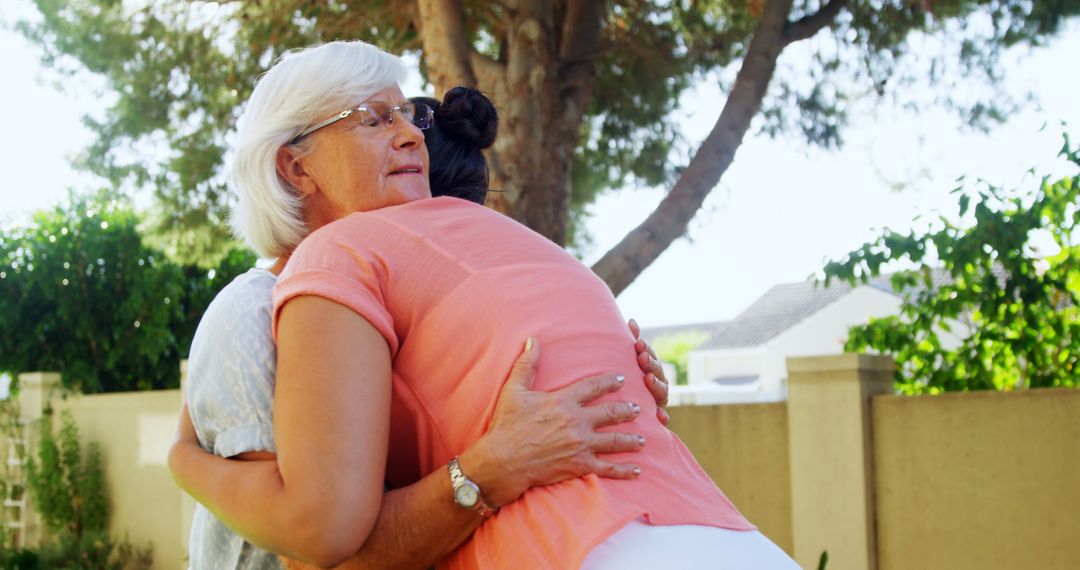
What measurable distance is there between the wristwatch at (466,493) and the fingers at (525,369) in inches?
5.0

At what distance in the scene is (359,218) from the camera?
1.67 m

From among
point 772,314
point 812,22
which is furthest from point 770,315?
point 812,22

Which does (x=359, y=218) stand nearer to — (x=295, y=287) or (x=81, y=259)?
(x=295, y=287)

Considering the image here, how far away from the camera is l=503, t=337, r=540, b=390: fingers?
5.12 ft

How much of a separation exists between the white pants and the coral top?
17 millimetres

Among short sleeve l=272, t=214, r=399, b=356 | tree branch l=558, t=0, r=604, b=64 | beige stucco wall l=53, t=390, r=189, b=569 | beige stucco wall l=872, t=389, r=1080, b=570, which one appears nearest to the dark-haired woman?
short sleeve l=272, t=214, r=399, b=356

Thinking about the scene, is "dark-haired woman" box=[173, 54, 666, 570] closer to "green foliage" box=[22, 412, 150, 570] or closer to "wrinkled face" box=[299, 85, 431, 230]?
"wrinkled face" box=[299, 85, 431, 230]

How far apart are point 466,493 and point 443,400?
129mm

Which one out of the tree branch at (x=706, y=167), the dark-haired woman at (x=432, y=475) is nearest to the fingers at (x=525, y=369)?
the dark-haired woman at (x=432, y=475)

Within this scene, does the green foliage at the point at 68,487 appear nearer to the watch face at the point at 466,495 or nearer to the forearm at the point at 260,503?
the forearm at the point at 260,503

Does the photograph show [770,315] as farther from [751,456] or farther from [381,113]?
[381,113]

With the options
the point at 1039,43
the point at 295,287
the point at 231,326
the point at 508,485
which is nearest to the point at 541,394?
the point at 508,485

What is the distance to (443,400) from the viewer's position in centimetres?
159

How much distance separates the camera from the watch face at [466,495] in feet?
5.05
